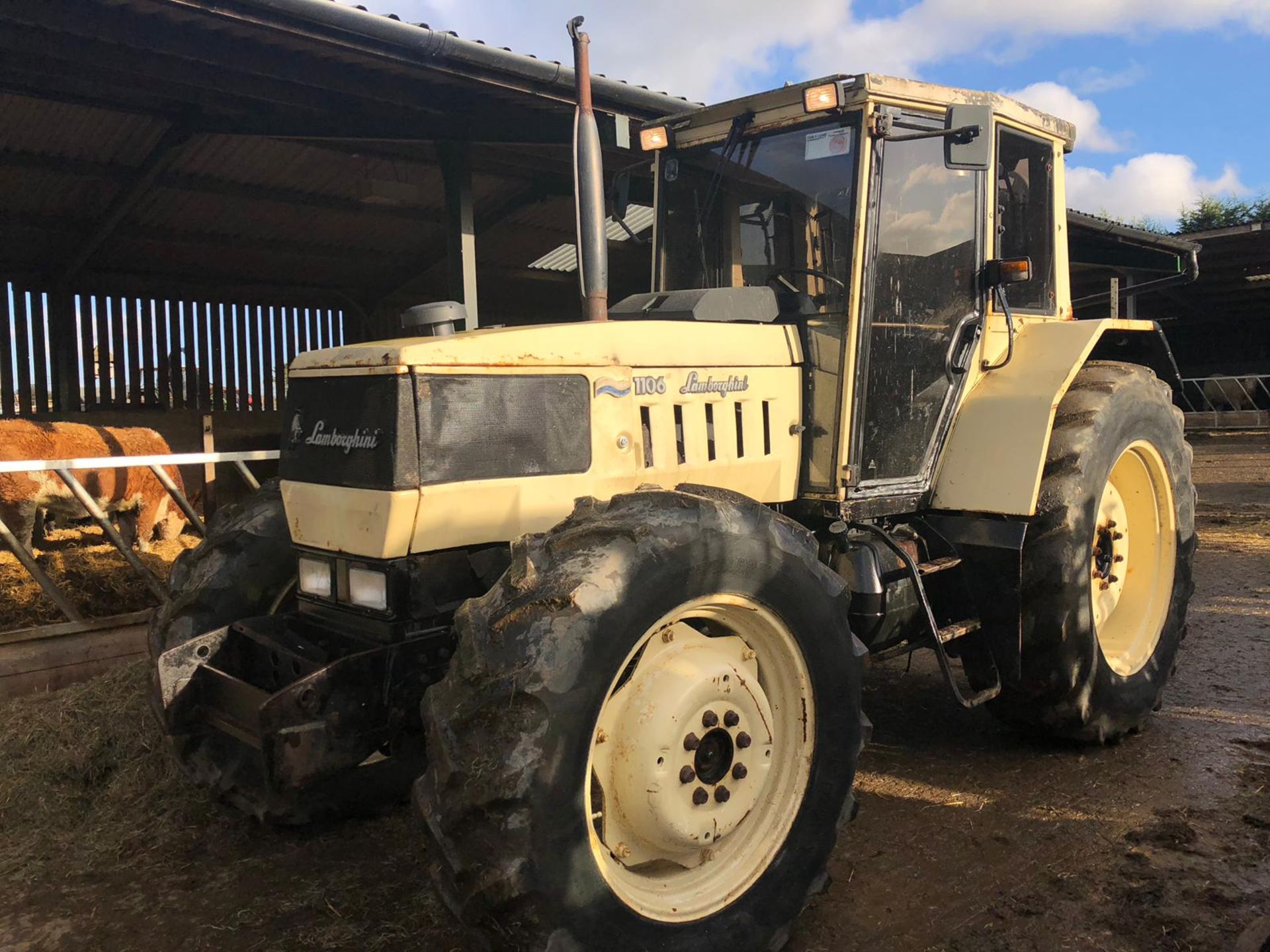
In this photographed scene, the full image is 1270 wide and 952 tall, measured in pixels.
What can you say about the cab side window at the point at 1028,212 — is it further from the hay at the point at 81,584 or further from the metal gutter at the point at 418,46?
the hay at the point at 81,584

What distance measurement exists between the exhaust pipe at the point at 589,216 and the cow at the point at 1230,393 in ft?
66.8

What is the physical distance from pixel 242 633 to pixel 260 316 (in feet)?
38.4

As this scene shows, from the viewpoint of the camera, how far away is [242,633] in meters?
3.20

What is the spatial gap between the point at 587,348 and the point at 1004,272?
1.87m

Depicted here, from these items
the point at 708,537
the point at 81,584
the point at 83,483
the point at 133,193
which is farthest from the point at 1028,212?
the point at 133,193

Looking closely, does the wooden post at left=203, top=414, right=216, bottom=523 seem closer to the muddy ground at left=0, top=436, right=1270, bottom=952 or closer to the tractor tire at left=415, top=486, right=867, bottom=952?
the muddy ground at left=0, top=436, right=1270, bottom=952

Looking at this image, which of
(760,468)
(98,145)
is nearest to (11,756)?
(760,468)

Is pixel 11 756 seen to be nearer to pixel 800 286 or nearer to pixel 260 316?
pixel 800 286

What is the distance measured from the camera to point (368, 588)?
9.37ft

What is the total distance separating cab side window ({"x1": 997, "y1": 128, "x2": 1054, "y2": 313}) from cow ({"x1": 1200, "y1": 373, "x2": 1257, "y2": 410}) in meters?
18.6

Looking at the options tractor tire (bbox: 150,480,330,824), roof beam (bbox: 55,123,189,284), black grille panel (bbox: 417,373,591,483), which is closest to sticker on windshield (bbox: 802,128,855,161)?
black grille panel (bbox: 417,373,591,483)

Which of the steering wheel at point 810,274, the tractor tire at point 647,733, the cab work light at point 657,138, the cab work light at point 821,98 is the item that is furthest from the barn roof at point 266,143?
the tractor tire at point 647,733

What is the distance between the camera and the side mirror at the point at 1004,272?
3.82 metres

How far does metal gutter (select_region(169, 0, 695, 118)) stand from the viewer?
5.39m
